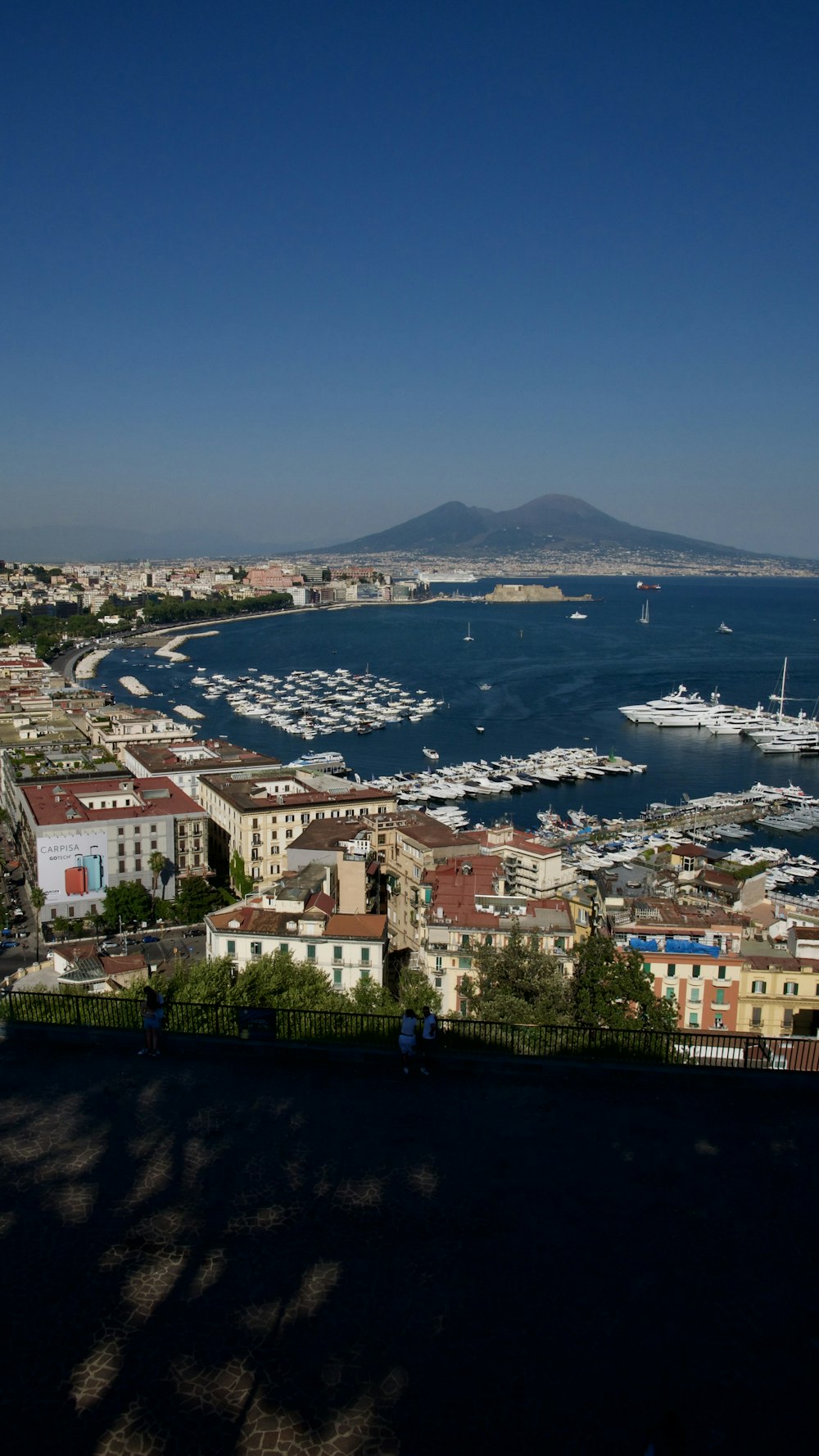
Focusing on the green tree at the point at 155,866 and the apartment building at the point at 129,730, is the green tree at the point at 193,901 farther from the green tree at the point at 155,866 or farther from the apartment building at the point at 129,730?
the apartment building at the point at 129,730

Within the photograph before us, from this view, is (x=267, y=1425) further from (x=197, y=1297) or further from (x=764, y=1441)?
(x=764, y=1441)

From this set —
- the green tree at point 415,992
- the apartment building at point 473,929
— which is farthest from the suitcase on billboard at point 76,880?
the green tree at point 415,992

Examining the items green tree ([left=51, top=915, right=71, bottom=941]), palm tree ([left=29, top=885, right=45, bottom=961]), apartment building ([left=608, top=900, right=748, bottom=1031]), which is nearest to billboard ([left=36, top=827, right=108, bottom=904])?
palm tree ([left=29, top=885, right=45, bottom=961])

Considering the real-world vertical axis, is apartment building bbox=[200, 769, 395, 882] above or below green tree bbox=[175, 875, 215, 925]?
above

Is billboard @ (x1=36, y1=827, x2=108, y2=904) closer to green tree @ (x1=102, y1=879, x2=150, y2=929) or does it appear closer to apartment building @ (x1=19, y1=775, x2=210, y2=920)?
apartment building @ (x1=19, y1=775, x2=210, y2=920)

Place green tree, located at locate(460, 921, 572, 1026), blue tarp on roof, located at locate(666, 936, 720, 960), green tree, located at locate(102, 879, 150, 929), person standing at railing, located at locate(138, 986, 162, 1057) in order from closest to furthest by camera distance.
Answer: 1. person standing at railing, located at locate(138, 986, 162, 1057)
2. green tree, located at locate(460, 921, 572, 1026)
3. blue tarp on roof, located at locate(666, 936, 720, 960)
4. green tree, located at locate(102, 879, 150, 929)

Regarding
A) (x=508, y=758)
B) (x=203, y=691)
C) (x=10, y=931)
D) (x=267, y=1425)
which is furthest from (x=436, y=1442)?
(x=203, y=691)
